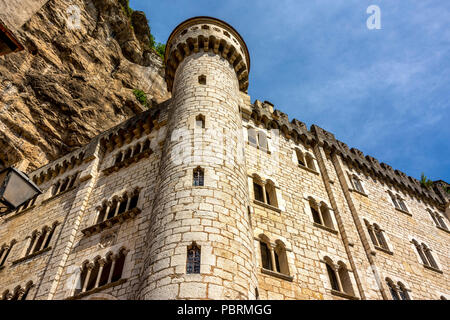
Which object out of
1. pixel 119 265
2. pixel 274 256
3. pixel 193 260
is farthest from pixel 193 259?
pixel 119 265

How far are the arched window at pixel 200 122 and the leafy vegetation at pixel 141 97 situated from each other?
16.5m

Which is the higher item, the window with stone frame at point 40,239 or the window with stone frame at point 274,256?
the window with stone frame at point 40,239

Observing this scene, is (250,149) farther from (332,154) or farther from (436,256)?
(436,256)

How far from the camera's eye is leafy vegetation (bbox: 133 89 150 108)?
29103 mm

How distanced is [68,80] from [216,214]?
1908cm

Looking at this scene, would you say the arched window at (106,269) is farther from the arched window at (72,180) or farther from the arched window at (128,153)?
the arched window at (72,180)

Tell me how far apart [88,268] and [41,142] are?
505 inches

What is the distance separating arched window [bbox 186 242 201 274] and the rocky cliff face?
15865 mm

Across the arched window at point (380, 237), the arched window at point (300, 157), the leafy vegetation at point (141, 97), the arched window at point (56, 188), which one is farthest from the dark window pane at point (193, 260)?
the leafy vegetation at point (141, 97)

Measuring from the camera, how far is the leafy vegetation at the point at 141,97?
95.5ft

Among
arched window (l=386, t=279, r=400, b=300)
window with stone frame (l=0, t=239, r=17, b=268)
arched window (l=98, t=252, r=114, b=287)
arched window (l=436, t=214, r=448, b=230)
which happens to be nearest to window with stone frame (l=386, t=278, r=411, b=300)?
arched window (l=386, t=279, r=400, b=300)

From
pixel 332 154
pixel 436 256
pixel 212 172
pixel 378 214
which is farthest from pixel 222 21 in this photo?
pixel 436 256
